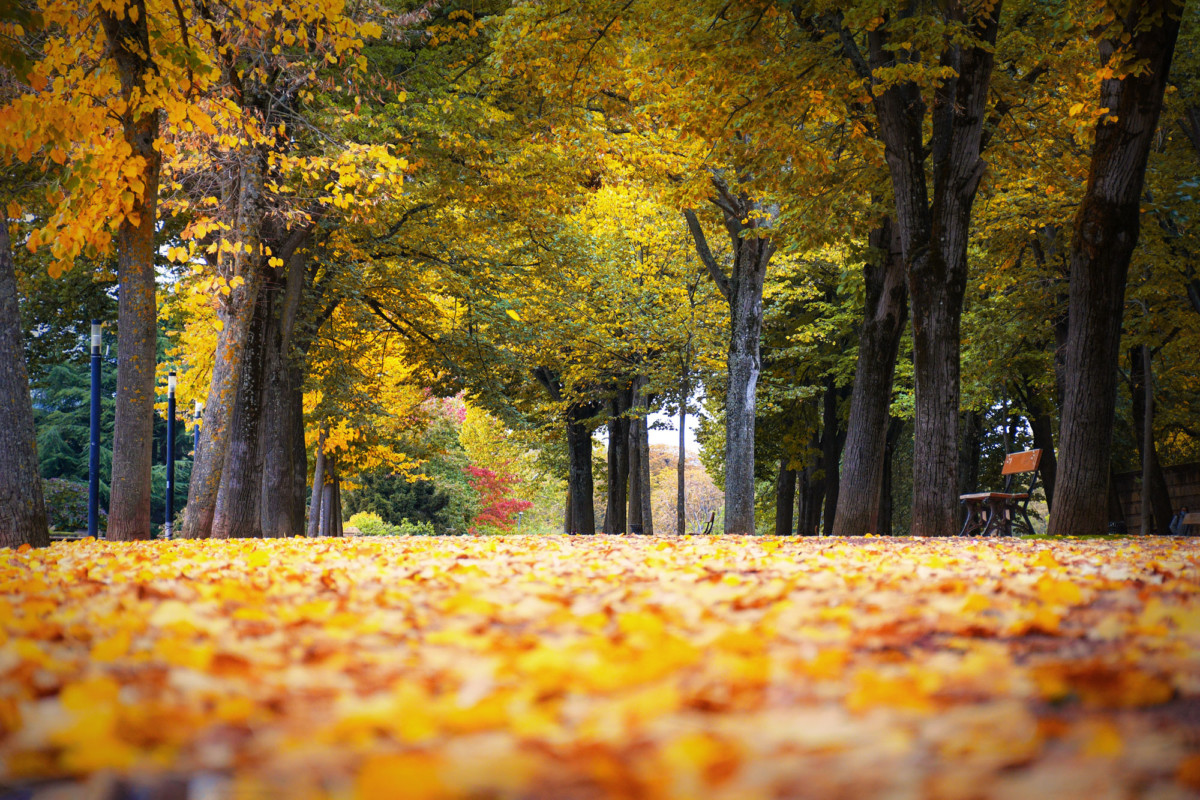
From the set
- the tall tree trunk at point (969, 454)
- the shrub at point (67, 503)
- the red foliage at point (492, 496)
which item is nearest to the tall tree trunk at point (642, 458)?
the tall tree trunk at point (969, 454)

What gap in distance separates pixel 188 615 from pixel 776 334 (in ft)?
81.6

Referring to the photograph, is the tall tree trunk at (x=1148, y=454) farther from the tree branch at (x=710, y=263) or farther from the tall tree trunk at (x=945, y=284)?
the tree branch at (x=710, y=263)

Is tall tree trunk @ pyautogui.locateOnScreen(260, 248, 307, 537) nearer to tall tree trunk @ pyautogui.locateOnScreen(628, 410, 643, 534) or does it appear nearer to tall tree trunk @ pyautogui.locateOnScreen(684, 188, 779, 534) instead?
tall tree trunk @ pyautogui.locateOnScreen(684, 188, 779, 534)

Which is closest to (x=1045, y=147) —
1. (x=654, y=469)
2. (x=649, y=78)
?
(x=649, y=78)

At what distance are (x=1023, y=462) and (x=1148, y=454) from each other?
4433 mm

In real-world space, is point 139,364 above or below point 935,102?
below

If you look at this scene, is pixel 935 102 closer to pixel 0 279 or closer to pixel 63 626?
pixel 0 279

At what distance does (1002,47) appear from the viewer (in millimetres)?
12188

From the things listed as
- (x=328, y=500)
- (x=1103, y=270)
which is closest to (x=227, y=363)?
(x=1103, y=270)

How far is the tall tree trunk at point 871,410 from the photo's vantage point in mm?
11539

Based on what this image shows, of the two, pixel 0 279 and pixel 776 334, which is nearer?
pixel 0 279

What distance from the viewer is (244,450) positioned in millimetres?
12445

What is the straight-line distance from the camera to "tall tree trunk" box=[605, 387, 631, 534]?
25.3 metres

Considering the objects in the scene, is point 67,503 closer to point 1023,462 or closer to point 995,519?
point 995,519
